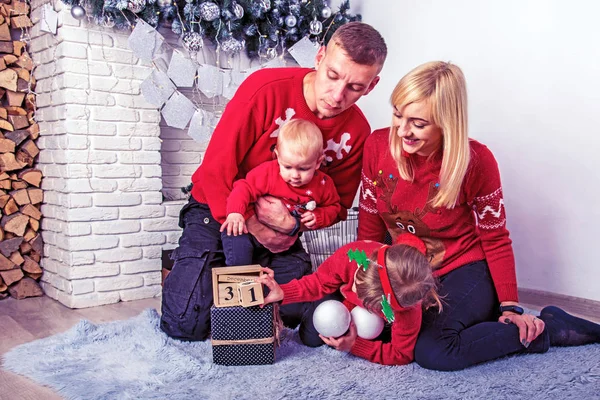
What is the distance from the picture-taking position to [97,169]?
2537 millimetres

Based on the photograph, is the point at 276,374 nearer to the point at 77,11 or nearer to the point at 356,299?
the point at 356,299

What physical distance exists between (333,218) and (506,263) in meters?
0.61

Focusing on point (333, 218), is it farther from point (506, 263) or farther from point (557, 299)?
point (557, 299)

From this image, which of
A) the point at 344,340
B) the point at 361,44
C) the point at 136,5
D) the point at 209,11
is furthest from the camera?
the point at 209,11

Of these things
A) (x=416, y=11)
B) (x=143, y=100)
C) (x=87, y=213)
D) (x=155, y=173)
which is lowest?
(x=87, y=213)

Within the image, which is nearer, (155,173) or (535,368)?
(535,368)

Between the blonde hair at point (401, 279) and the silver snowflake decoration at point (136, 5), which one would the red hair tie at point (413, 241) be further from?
the silver snowflake decoration at point (136, 5)

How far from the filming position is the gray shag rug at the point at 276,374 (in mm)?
1529

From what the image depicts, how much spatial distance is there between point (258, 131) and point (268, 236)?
37 centimetres

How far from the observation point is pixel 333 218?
6.93 ft

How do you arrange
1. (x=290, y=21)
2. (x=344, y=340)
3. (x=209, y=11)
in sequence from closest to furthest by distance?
(x=344, y=340)
(x=209, y=11)
(x=290, y=21)

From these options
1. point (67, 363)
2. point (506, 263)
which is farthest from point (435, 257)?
point (67, 363)

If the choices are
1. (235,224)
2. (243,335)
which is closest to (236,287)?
(243,335)

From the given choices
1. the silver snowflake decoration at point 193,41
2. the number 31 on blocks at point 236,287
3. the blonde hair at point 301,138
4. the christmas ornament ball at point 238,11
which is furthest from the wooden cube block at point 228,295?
the christmas ornament ball at point 238,11
